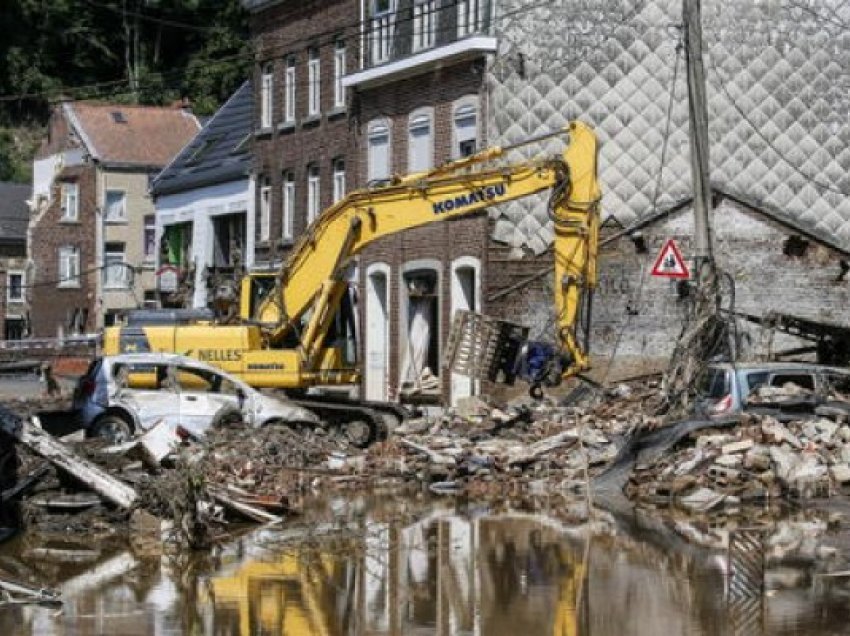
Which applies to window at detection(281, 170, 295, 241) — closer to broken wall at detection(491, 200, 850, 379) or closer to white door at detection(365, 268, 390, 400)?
white door at detection(365, 268, 390, 400)

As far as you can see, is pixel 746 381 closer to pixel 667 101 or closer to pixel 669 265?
pixel 669 265

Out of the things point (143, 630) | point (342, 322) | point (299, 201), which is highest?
point (299, 201)

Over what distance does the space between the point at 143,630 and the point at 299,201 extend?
31766 millimetres

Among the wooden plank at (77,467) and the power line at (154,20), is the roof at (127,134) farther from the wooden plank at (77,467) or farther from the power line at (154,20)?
the wooden plank at (77,467)

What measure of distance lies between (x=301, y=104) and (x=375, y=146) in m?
4.54

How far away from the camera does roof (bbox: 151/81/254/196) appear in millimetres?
51094

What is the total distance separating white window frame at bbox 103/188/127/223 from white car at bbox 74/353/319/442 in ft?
136

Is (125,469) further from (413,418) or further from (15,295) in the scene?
(15,295)

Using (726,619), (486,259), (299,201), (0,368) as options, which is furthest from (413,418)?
(0,368)

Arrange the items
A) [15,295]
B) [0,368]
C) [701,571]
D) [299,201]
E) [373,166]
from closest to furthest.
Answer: [701,571], [373,166], [299,201], [0,368], [15,295]

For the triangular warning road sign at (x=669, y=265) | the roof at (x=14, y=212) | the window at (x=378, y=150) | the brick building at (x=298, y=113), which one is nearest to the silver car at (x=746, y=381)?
the triangular warning road sign at (x=669, y=265)

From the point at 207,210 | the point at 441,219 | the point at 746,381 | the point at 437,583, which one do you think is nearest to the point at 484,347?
the point at 441,219

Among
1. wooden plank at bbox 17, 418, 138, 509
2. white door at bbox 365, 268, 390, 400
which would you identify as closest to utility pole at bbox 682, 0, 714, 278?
wooden plank at bbox 17, 418, 138, 509

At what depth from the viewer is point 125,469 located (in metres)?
22.3
